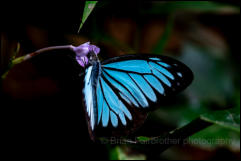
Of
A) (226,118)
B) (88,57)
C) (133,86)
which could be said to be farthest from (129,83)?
(226,118)

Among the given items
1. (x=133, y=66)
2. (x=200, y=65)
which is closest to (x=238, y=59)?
(x=200, y=65)

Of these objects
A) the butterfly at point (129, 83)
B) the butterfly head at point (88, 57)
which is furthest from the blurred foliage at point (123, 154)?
the butterfly head at point (88, 57)

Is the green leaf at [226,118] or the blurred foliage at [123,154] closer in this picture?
the green leaf at [226,118]

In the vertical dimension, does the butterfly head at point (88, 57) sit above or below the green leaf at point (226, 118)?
above

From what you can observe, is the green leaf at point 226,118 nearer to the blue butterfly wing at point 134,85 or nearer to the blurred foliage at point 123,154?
the blue butterfly wing at point 134,85

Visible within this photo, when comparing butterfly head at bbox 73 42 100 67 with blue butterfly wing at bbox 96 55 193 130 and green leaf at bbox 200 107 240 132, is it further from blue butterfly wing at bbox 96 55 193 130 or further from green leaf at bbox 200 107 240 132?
green leaf at bbox 200 107 240 132

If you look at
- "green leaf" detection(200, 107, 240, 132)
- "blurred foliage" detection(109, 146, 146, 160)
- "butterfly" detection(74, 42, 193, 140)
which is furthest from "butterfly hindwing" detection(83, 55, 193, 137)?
"blurred foliage" detection(109, 146, 146, 160)

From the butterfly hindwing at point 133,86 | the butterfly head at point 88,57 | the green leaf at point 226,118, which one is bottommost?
the green leaf at point 226,118

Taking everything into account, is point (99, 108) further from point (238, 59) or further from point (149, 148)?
point (238, 59)
